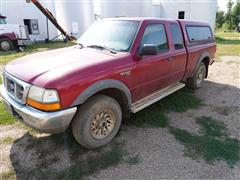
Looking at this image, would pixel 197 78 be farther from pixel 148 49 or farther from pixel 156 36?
pixel 148 49

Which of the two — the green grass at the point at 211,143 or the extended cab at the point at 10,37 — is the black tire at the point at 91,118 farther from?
the extended cab at the point at 10,37

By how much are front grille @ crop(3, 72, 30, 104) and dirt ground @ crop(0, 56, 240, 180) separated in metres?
0.88

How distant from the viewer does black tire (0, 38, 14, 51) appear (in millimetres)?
Result: 13370

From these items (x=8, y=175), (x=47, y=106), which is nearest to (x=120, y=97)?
(x=47, y=106)

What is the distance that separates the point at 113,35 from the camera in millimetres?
3666

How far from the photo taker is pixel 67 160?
2.97 meters

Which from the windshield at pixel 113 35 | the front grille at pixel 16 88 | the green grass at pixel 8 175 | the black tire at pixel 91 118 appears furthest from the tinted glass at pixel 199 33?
the green grass at pixel 8 175

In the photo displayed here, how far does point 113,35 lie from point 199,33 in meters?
2.87

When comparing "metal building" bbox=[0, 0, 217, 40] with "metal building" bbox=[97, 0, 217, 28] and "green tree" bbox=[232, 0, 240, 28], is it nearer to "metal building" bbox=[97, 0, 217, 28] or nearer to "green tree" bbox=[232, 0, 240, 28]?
"metal building" bbox=[97, 0, 217, 28]

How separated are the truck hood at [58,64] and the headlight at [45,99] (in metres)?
0.17

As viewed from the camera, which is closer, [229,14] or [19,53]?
[19,53]

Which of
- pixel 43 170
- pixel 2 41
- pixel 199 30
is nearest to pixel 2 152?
pixel 43 170

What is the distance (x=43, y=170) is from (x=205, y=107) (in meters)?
3.62

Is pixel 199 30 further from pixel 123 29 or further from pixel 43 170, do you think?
pixel 43 170
